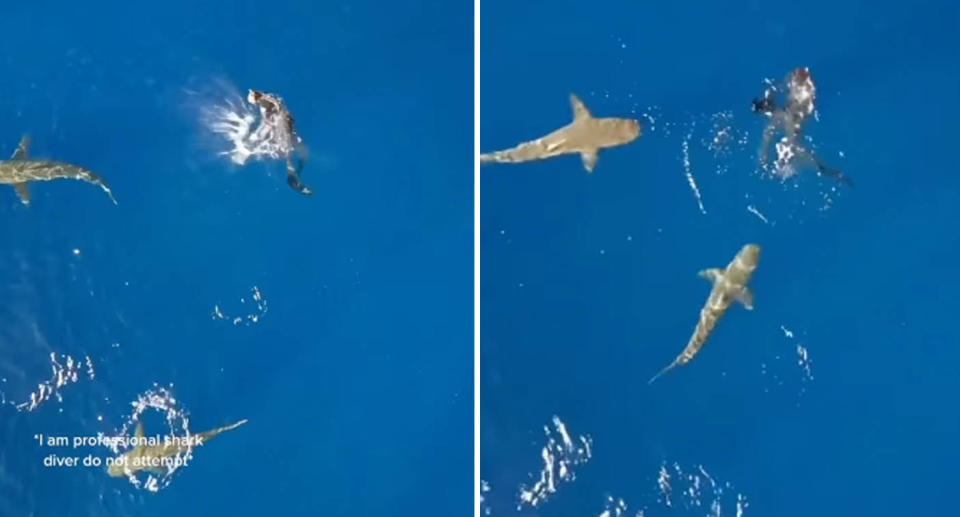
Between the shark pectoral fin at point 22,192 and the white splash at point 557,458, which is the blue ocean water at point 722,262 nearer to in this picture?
the white splash at point 557,458

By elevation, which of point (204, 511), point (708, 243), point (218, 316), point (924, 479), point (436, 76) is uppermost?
point (436, 76)

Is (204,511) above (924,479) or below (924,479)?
above

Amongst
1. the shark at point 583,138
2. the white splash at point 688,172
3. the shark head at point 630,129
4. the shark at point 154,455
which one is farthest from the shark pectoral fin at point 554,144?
the shark at point 154,455

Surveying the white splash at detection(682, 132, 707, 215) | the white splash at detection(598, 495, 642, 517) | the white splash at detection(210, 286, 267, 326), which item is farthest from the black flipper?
the white splash at detection(598, 495, 642, 517)

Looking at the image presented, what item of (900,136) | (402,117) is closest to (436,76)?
(402,117)

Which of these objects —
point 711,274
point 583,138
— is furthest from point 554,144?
point 711,274

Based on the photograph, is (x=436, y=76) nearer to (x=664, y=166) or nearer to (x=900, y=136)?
(x=664, y=166)
